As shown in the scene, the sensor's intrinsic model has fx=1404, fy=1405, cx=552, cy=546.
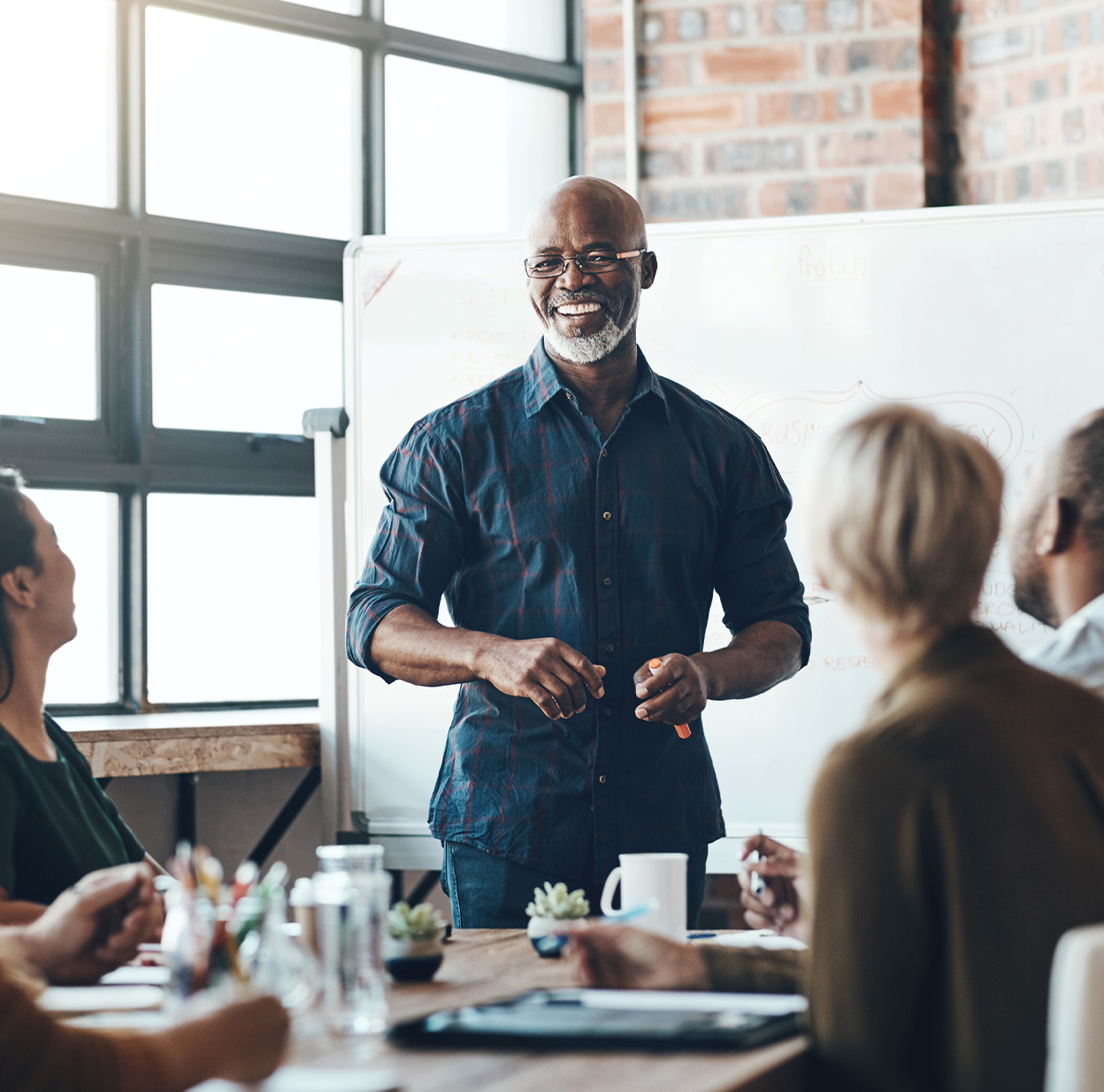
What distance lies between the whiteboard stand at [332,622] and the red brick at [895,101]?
59.3 inches

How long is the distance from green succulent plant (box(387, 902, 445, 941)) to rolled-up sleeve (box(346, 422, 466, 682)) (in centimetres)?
67

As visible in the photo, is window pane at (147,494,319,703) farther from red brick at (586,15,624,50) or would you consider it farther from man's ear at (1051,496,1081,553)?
man's ear at (1051,496,1081,553)

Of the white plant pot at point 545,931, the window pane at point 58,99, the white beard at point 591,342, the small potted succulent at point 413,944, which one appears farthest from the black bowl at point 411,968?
the window pane at point 58,99

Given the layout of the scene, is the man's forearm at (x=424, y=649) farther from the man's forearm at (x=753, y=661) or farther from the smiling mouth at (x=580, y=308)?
the smiling mouth at (x=580, y=308)

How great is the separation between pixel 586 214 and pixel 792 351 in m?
1.06

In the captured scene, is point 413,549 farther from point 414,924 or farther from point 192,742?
point 192,742

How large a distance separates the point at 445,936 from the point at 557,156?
2.67 m

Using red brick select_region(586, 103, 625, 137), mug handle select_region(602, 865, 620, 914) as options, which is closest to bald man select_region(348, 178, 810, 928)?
mug handle select_region(602, 865, 620, 914)

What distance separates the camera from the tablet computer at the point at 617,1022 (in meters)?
1.08

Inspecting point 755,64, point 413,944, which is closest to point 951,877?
point 413,944

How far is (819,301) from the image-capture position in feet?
10.2

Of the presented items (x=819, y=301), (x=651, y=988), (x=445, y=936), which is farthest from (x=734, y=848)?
(x=651, y=988)

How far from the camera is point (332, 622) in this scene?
3.25m

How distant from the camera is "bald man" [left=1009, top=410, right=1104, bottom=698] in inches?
57.5
